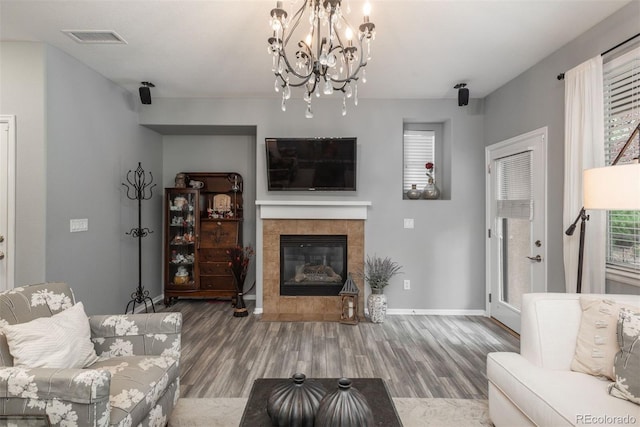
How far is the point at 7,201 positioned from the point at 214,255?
2.29m

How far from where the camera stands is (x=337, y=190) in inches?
166

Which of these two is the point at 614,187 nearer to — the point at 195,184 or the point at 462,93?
the point at 462,93

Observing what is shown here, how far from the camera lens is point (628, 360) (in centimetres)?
156

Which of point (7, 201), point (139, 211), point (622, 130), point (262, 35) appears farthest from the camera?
point (139, 211)

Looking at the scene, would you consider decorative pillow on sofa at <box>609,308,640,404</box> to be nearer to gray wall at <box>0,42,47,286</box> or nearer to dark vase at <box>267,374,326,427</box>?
dark vase at <box>267,374,326,427</box>

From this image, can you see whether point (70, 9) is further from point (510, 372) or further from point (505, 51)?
point (510, 372)

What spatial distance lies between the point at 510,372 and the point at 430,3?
239 centimetres

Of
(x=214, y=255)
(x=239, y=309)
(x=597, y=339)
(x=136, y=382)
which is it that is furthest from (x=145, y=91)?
(x=597, y=339)

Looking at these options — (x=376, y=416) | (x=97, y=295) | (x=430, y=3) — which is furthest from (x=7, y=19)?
(x=376, y=416)

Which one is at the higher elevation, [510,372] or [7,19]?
[7,19]

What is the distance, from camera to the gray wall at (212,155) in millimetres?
4992

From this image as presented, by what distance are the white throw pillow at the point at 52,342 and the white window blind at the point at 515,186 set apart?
3.84 m

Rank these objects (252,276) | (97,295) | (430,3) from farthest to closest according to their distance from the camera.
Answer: (252,276) < (97,295) < (430,3)

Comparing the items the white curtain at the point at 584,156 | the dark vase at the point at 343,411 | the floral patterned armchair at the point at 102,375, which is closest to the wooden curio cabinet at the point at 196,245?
the floral patterned armchair at the point at 102,375
